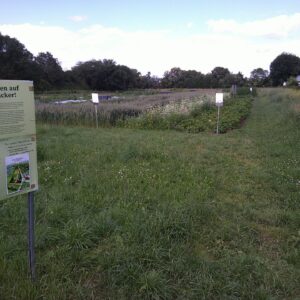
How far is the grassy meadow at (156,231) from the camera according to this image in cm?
296

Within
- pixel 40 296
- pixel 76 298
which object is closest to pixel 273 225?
pixel 76 298

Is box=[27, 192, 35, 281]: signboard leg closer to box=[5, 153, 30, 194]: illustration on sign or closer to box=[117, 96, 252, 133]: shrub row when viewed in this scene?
box=[5, 153, 30, 194]: illustration on sign

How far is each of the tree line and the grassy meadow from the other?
167 ft

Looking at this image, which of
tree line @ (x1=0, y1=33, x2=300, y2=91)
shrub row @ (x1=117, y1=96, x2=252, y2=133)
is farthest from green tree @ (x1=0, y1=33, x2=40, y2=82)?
shrub row @ (x1=117, y1=96, x2=252, y2=133)

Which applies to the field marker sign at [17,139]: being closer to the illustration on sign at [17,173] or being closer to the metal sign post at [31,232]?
the illustration on sign at [17,173]

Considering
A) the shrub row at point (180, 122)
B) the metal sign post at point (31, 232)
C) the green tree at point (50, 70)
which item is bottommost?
the metal sign post at point (31, 232)

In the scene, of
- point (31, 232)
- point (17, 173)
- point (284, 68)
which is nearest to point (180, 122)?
point (31, 232)

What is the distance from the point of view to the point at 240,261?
10.9ft

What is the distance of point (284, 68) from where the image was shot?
277 ft

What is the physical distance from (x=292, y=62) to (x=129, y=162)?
8877 centimetres

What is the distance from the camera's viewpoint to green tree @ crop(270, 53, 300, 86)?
84.0 metres

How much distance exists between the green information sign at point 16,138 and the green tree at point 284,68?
8861 cm

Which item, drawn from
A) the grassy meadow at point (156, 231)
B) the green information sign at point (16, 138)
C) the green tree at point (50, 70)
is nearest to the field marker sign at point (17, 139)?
the green information sign at point (16, 138)

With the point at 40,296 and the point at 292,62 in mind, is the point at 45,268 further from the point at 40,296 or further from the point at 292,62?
the point at 292,62
